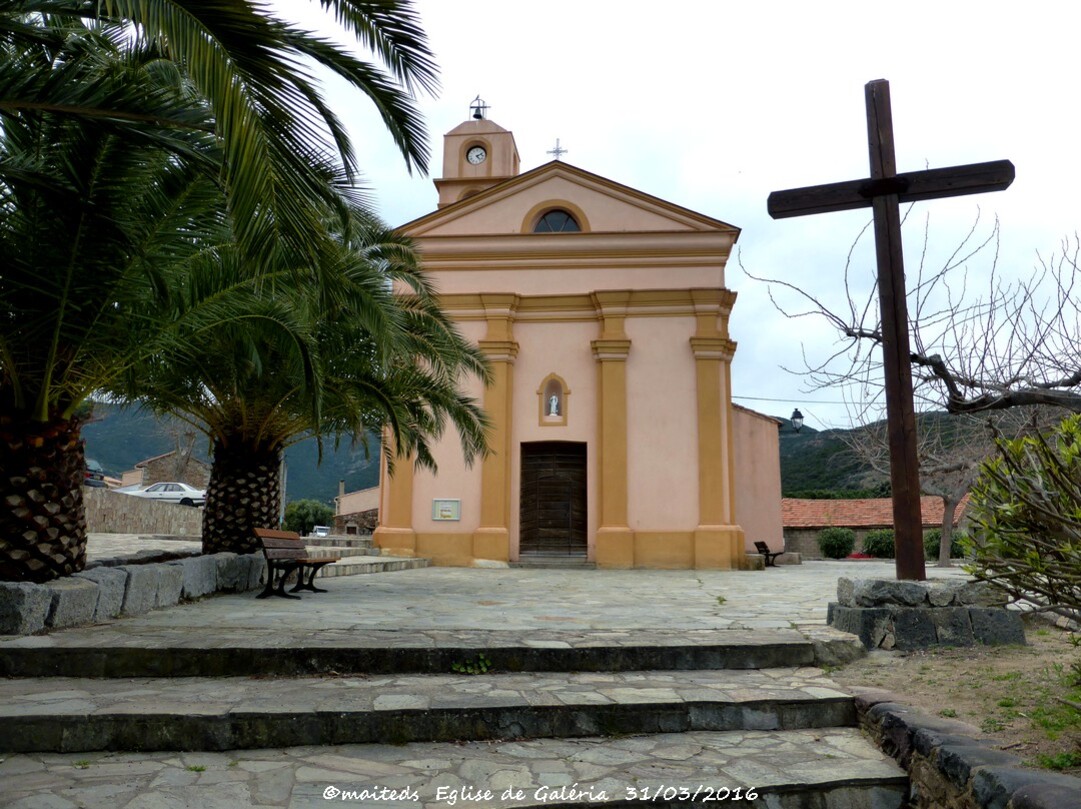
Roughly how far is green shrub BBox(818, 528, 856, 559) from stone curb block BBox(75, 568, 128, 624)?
2514cm

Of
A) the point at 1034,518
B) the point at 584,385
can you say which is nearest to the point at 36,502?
the point at 1034,518

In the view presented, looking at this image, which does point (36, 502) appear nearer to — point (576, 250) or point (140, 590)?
point (140, 590)

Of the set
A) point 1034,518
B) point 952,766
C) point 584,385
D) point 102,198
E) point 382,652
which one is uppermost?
point 584,385

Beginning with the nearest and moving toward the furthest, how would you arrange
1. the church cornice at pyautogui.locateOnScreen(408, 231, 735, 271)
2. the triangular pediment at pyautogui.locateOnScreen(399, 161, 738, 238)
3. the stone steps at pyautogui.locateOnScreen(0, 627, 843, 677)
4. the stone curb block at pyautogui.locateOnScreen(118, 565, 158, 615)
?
the stone steps at pyautogui.locateOnScreen(0, 627, 843, 677) → the stone curb block at pyautogui.locateOnScreen(118, 565, 158, 615) → the church cornice at pyautogui.locateOnScreen(408, 231, 735, 271) → the triangular pediment at pyautogui.locateOnScreen(399, 161, 738, 238)

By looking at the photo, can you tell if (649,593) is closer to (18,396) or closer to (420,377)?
(420,377)

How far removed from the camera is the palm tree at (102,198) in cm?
421

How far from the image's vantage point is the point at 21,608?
5.30m

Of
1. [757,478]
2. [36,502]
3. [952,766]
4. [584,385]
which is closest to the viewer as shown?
[952,766]

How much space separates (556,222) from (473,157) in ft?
27.3

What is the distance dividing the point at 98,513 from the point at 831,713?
1958 centimetres

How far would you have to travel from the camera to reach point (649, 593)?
9.86m

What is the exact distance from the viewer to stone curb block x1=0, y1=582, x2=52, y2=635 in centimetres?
529

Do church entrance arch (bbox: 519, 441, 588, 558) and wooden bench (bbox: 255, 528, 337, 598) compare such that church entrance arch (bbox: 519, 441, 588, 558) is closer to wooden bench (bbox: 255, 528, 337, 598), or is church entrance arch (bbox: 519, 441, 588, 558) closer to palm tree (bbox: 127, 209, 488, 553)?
palm tree (bbox: 127, 209, 488, 553)

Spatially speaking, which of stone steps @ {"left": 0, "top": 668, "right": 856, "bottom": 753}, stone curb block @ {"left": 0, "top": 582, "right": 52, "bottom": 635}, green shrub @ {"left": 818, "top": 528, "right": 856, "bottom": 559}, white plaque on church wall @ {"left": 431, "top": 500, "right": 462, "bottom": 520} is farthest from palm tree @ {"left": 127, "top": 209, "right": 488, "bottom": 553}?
green shrub @ {"left": 818, "top": 528, "right": 856, "bottom": 559}
